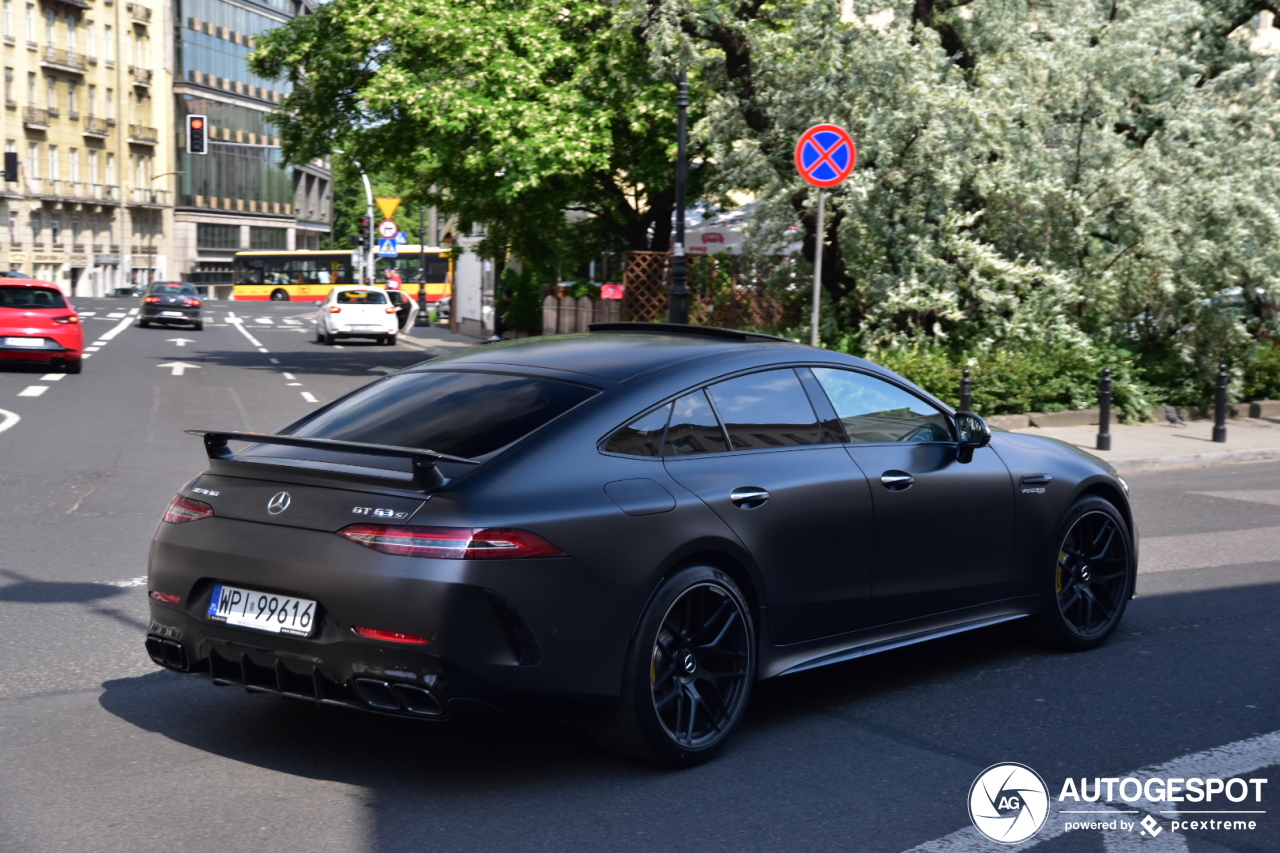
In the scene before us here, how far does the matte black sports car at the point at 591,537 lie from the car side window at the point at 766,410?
12mm

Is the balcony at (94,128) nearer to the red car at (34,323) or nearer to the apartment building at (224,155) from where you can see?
the apartment building at (224,155)

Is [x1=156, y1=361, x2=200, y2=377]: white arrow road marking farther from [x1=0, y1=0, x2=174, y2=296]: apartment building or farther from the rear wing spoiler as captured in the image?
[x1=0, y1=0, x2=174, y2=296]: apartment building

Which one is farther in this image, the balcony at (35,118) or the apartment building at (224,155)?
the apartment building at (224,155)

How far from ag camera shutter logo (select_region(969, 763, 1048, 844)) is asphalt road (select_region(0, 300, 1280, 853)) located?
6 centimetres

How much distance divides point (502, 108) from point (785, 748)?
1971cm

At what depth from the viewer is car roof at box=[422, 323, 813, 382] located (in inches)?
201

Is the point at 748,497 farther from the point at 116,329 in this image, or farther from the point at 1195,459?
the point at 116,329

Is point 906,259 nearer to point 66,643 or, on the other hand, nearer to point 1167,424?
point 1167,424

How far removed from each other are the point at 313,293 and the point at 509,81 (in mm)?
62529

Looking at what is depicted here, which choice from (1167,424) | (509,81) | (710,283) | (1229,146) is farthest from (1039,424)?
(509,81)

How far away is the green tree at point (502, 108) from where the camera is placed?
23484 mm

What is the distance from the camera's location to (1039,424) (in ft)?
58.7

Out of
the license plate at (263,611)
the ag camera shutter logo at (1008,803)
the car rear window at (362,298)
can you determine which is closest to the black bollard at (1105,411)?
the ag camera shutter logo at (1008,803)

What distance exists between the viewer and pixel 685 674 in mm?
4746
